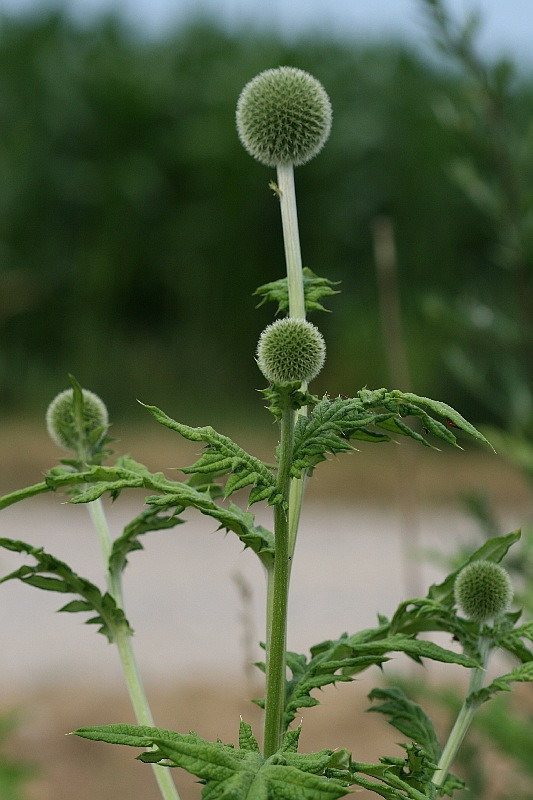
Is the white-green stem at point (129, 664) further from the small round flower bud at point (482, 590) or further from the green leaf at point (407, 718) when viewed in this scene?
the small round flower bud at point (482, 590)

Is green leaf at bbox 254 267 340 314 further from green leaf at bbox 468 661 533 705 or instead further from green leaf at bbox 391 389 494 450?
green leaf at bbox 468 661 533 705

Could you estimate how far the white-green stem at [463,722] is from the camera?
3.20 feet

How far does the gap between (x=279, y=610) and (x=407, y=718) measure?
24 centimetres

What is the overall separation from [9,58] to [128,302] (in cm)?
456

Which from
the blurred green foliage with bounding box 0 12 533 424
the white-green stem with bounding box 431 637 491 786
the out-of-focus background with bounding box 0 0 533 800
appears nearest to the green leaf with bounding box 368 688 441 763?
the white-green stem with bounding box 431 637 491 786

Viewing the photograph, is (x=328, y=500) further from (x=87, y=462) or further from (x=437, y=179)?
(x=87, y=462)

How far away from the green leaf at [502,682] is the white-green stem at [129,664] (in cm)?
28

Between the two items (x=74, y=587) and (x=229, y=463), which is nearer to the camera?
(x=229, y=463)

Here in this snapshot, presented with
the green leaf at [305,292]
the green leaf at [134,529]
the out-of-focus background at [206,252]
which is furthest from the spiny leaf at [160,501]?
the out-of-focus background at [206,252]

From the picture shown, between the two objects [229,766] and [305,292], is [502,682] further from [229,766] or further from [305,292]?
[305,292]

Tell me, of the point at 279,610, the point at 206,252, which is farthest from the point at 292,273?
the point at 206,252

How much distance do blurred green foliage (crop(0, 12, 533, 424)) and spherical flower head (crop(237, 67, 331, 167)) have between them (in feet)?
40.8

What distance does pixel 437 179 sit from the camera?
47.9 feet

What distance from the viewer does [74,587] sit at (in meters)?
1.06
